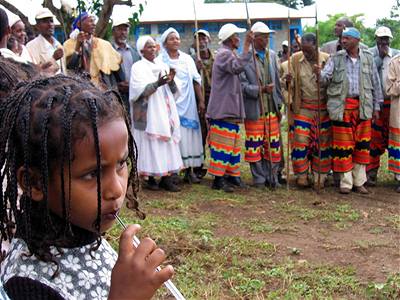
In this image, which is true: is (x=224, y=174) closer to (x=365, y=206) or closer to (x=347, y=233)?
(x=365, y=206)

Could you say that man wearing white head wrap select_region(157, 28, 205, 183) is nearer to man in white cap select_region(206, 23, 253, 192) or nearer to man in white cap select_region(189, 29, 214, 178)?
man in white cap select_region(189, 29, 214, 178)

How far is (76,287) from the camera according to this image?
1.27 m

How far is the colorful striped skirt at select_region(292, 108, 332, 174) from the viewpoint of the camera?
268 inches

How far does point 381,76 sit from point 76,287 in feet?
21.0

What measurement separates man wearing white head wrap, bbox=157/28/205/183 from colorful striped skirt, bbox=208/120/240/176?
0.28m

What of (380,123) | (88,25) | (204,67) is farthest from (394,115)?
(88,25)

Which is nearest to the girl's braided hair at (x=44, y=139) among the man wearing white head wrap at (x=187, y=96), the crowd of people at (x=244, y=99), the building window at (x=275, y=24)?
the crowd of people at (x=244, y=99)

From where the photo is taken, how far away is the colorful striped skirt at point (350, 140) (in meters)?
6.64

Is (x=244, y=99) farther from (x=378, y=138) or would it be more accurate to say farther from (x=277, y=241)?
(x=277, y=241)

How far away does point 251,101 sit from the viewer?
6.74m

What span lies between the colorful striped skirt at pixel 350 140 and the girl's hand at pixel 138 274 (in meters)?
5.65

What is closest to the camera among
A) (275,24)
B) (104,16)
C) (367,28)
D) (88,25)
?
(88,25)

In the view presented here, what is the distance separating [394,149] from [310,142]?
3.17 ft

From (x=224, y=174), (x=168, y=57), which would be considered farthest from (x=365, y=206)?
(x=168, y=57)
